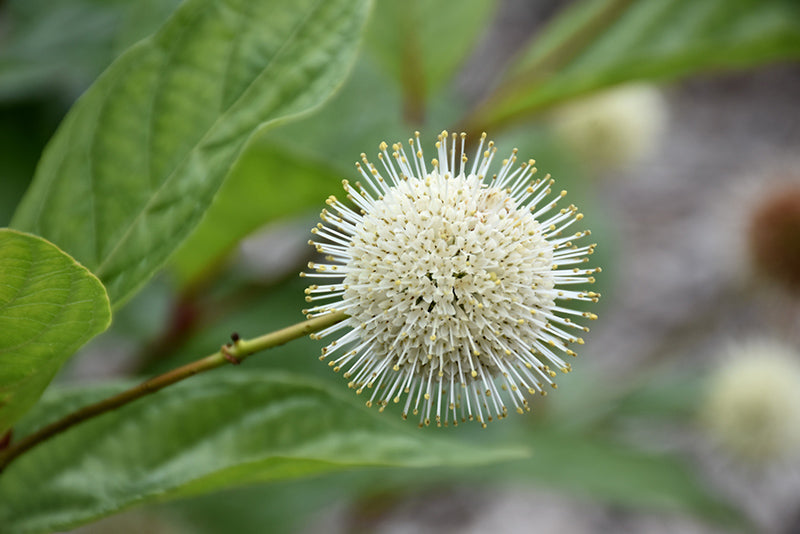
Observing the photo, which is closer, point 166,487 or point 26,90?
point 166,487

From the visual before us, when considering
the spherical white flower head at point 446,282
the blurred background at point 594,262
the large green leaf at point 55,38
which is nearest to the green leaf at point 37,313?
the spherical white flower head at point 446,282

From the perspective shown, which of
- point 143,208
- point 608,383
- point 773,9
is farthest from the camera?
point 608,383

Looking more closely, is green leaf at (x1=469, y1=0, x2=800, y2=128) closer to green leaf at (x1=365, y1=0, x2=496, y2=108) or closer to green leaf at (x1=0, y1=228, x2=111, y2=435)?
green leaf at (x1=365, y1=0, x2=496, y2=108)

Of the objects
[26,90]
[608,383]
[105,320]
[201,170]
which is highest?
[26,90]

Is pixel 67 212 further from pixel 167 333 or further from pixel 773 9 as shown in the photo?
pixel 773 9

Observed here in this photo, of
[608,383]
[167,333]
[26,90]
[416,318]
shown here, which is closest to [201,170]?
[416,318]

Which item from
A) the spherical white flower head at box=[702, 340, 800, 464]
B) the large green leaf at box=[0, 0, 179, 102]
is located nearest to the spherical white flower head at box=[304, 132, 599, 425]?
the large green leaf at box=[0, 0, 179, 102]
